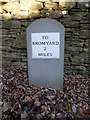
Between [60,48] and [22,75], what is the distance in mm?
769

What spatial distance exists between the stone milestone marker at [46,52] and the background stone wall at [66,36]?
0.85 m

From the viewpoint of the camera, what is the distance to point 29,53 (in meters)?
3.84

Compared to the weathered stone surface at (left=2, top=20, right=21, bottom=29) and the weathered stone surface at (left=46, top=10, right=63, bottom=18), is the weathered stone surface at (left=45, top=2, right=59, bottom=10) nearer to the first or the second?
the weathered stone surface at (left=46, top=10, right=63, bottom=18)

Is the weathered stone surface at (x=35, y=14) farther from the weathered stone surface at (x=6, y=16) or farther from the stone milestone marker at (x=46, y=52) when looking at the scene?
the stone milestone marker at (x=46, y=52)

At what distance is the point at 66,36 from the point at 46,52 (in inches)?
35.1

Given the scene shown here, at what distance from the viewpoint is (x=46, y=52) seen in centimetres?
383

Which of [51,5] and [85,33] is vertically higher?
[51,5]

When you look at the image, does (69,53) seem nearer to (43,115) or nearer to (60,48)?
(60,48)

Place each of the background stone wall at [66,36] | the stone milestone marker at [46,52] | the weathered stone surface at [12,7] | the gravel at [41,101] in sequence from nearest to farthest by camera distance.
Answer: the gravel at [41,101]
the stone milestone marker at [46,52]
the background stone wall at [66,36]
the weathered stone surface at [12,7]

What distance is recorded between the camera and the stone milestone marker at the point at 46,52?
12.3 ft

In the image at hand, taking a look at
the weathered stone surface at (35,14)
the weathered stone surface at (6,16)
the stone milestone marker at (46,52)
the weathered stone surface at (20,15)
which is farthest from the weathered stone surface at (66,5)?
the stone milestone marker at (46,52)

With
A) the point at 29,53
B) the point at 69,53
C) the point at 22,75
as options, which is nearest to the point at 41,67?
the point at 29,53

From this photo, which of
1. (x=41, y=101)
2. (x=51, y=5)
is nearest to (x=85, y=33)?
(x=51, y=5)

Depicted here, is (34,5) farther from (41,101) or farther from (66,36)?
(41,101)
